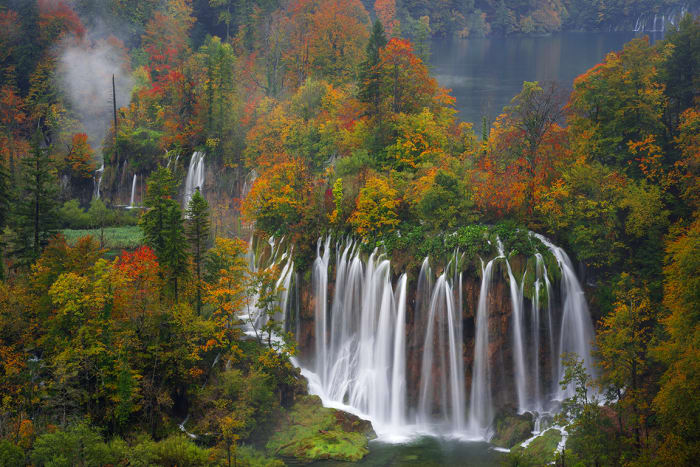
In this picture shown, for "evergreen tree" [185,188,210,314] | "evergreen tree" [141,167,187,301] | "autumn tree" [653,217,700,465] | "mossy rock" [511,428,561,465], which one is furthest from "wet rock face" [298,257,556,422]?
"evergreen tree" [141,167,187,301]

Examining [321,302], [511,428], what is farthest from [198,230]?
[511,428]

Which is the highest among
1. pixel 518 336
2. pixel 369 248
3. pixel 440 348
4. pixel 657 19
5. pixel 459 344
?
pixel 657 19

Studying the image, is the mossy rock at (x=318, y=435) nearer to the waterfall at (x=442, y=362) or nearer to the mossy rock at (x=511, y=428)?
the waterfall at (x=442, y=362)

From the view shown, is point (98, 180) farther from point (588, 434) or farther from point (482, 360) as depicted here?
point (588, 434)

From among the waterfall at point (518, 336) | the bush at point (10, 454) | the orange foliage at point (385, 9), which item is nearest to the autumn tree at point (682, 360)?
the waterfall at point (518, 336)

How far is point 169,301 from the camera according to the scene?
139 feet

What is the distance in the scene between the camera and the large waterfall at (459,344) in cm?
4203

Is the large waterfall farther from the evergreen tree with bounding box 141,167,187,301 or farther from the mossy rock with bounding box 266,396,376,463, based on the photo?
the evergreen tree with bounding box 141,167,187,301

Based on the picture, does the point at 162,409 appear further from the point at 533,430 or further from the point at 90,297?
the point at 533,430

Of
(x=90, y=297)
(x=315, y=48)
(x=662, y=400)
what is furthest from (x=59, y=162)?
(x=662, y=400)

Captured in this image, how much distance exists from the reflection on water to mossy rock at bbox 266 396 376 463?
574 mm

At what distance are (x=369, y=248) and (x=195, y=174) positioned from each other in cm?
3336

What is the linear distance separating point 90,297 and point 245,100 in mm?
45492

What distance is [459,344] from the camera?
43062 mm
